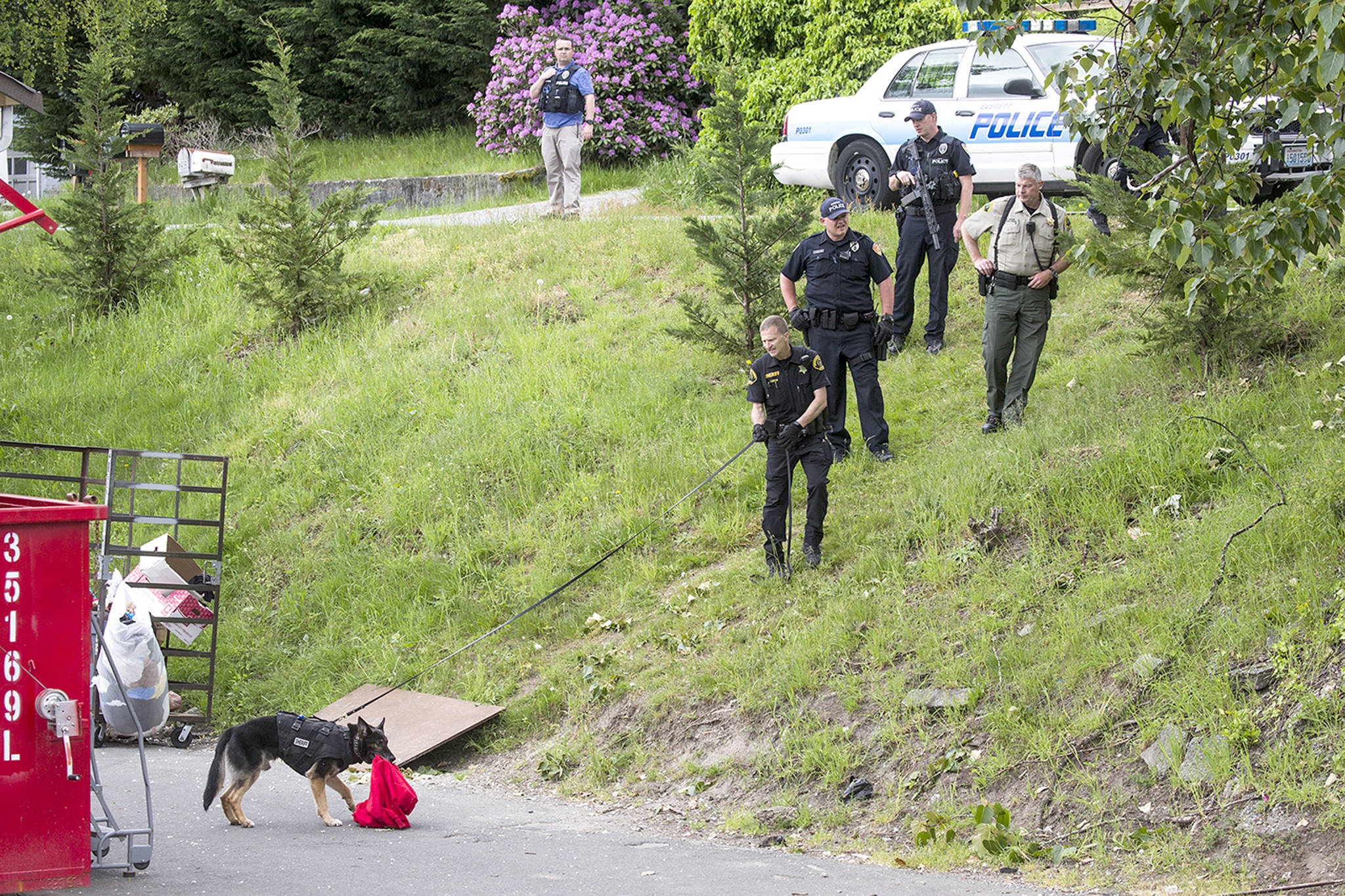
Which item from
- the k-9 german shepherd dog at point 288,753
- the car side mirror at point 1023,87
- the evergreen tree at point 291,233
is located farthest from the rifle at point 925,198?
the k-9 german shepherd dog at point 288,753

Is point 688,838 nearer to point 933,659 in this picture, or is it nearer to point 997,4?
point 933,659

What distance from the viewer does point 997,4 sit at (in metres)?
6.20

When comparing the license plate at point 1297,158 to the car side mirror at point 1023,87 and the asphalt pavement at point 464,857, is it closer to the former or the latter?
the car side mirror at point 1023,87

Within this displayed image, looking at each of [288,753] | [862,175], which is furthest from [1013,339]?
[288,753]

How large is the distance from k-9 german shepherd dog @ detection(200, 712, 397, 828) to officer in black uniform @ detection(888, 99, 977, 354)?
6448 millimetres

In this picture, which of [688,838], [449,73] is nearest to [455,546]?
[688,838]

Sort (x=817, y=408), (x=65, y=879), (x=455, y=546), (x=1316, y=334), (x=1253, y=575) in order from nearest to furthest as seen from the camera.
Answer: (x=65, y=879)
(x=1253, y=575)
(x=817, y=408)
(x=1316, y=334)
(x=455, y=546)

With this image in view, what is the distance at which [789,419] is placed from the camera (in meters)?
8.38

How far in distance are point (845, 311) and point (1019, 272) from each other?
1269 millimetres

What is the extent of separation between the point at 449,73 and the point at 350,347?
16240mm

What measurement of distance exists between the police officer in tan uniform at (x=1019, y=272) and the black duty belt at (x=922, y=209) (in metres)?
1.36

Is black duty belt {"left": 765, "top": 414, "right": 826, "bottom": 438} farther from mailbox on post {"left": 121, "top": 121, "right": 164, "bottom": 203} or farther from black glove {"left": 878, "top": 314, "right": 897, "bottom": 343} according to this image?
mailbox on post {"left": 121, "top": 121, "right": 164, "bottom": 203}

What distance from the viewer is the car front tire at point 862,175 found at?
526 inches

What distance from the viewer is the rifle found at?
10.5 m
